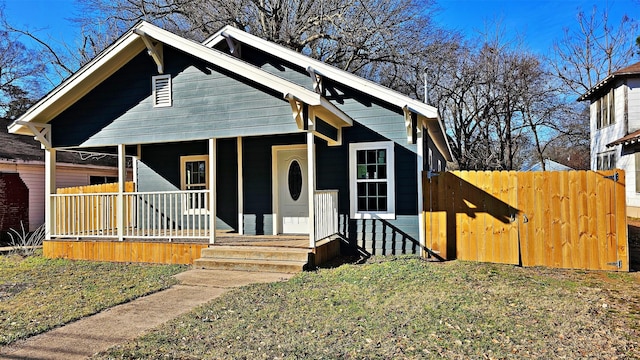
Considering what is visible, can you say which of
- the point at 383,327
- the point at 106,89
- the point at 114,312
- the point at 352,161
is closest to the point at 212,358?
the point at 383,327

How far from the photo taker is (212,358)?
386 cm

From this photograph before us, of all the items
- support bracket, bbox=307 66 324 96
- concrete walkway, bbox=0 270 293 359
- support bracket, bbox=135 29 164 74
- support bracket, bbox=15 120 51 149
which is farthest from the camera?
support bracket, bbox=307 66 324 96

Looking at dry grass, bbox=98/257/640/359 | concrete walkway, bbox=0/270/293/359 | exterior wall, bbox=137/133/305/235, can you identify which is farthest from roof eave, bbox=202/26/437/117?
concrete walkway, bbox=0/270/293/359

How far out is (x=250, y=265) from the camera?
7629 millimetres

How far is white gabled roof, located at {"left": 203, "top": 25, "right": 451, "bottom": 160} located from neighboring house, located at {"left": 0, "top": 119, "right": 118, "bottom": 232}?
881 cm

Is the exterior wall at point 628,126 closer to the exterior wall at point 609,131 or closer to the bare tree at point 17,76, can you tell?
the exterior wall at point 609,131

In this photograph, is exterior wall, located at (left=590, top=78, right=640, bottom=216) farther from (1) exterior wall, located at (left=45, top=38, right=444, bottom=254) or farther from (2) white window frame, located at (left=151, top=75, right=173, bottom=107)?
(2) white window frame, located at (left=151, top=75, right=173, bottom=107)

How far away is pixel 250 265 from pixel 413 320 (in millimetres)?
3740

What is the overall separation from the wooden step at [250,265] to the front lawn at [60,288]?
0.56 m

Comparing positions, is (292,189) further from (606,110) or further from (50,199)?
(606,110)

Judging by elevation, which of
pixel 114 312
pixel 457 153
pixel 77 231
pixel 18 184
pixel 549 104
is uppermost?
pixel 549 104

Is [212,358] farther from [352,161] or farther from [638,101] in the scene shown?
[638,101]

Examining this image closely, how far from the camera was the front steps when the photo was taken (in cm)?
744

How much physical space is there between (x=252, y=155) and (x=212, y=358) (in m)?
6.68
